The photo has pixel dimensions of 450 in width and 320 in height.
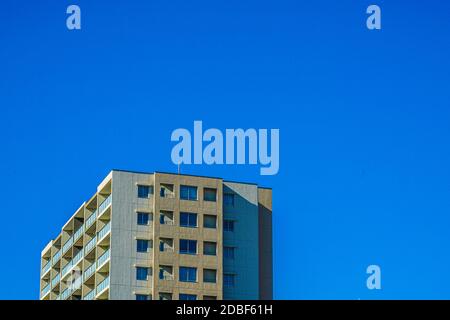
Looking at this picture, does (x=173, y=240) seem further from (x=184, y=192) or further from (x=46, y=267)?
(x=46, y=267)

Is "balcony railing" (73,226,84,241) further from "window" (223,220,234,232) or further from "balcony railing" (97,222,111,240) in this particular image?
"window" (223,220,234,232)

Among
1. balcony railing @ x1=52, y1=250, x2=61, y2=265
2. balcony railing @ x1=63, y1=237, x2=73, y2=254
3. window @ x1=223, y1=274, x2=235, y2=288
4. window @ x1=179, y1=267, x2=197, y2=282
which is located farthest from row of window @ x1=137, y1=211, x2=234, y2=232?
balcony railing @ x1=52, y1=250, x2=61, y2=265

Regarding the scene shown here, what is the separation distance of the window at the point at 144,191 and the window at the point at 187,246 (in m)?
6.91

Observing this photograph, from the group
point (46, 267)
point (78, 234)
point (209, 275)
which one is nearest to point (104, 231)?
point (78, 234)

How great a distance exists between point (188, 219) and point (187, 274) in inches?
253

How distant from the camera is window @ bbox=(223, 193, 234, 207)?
455ft

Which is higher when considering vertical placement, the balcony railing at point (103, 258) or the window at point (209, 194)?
the window at point (209, 194)

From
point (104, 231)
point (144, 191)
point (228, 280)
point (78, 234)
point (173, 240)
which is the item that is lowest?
point (228, 280)

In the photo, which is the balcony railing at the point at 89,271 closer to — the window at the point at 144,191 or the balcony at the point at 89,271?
the balcony at the point at 89,271

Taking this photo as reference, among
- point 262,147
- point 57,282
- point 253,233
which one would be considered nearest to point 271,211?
point 253,233

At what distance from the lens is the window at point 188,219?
134250mm

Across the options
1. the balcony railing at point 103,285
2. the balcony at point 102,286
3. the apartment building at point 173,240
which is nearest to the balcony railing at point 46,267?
the apartment building at point 173,240

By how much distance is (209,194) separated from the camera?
136 meters
